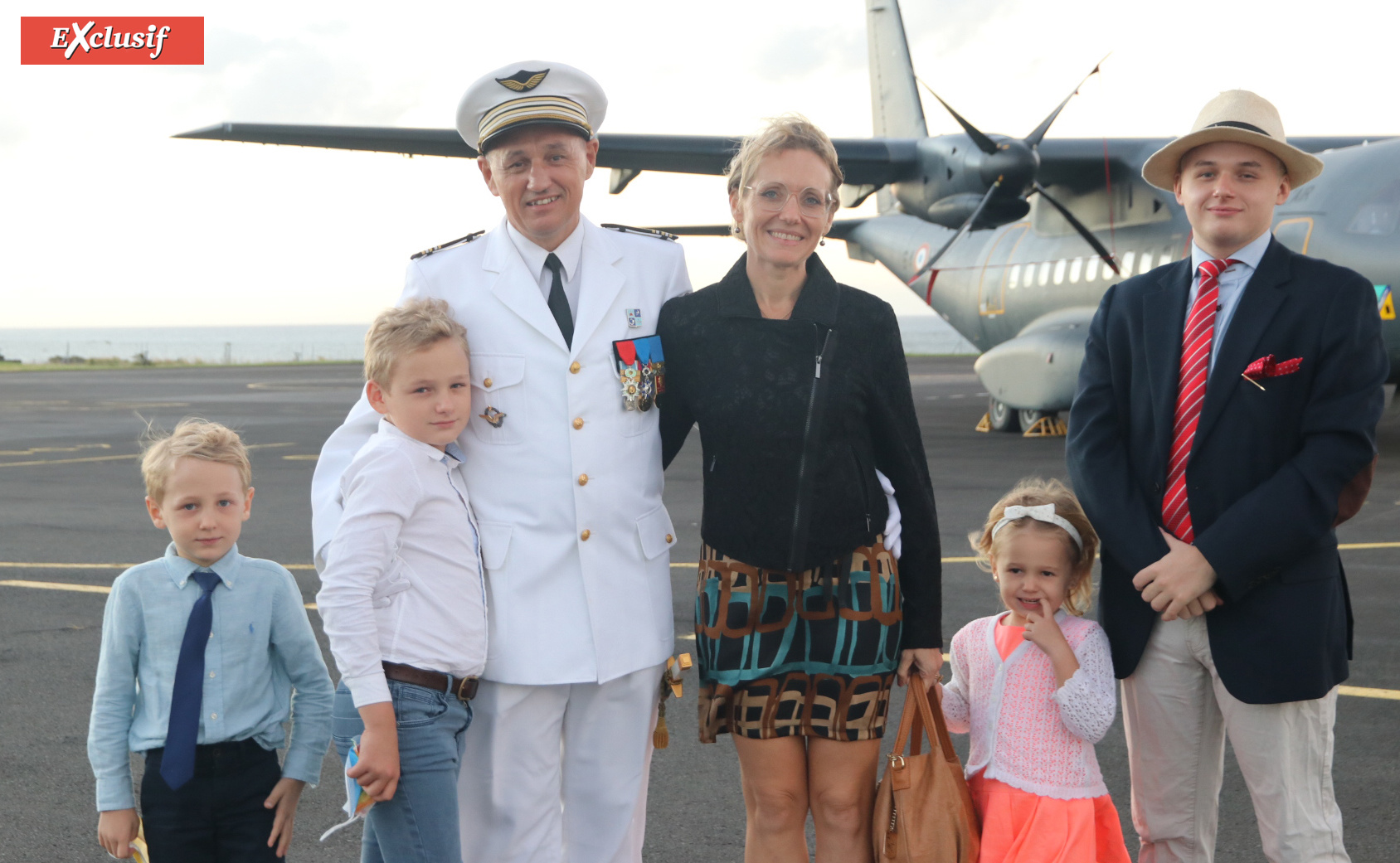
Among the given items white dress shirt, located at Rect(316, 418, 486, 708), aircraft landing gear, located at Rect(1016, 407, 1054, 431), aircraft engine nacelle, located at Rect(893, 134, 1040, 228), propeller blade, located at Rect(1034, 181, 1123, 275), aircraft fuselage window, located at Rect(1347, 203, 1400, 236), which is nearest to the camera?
white dress shirt, located at Rect(316, 418, 486, 708)

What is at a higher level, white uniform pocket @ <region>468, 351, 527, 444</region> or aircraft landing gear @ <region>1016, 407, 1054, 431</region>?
aircraft landing gear @ <region>1016, 407, 1054, 431</region>

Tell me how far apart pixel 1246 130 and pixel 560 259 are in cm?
146

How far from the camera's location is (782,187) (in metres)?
2.28

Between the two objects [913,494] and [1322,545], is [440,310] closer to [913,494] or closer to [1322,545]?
[913,494]

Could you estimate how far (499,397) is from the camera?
7.58ft

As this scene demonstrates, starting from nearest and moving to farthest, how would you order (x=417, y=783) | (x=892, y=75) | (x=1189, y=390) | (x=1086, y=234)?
(x=417, y=783) < (x=1189, y=390) < (x=1086, y=234) < (x=892, y=75)

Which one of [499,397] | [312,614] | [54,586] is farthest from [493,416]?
[54,586]

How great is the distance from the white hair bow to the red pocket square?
0.53 metres

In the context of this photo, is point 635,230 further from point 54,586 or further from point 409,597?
point 54,586

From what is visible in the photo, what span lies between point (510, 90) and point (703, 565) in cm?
110

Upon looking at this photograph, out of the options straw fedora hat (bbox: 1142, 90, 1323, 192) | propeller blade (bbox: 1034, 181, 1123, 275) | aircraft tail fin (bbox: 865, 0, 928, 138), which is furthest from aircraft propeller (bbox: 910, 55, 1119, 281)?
straw fedora hat (bbox: 1142, 90, 1323, 192)

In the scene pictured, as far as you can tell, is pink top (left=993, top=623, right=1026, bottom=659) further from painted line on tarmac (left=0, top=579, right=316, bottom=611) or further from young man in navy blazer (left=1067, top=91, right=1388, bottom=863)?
painted line on tarmac (left=0, top=579, right=316, bottom=611)

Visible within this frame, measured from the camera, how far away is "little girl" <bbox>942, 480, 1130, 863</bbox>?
242cm

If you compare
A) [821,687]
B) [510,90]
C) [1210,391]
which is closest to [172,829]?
[821,687]
